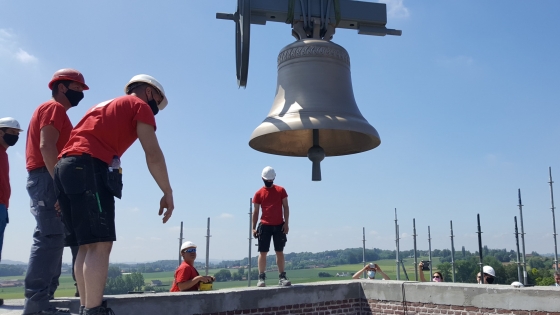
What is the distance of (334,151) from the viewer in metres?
4.54

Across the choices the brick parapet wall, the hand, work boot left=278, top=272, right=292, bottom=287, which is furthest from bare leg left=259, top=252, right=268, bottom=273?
the hand

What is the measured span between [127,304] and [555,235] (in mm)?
15527

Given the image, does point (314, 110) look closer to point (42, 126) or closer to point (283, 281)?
point (42, 126)

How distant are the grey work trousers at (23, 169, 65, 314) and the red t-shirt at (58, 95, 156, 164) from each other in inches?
34.5

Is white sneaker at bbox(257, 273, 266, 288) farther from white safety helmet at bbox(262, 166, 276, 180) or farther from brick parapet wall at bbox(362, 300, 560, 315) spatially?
brick parapet wall at bbox(362, 300, 560, 315)

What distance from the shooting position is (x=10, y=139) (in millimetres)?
3967

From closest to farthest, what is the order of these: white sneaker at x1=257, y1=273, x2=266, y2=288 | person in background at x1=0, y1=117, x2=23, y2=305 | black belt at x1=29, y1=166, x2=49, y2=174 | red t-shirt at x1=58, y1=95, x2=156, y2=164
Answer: red t-shirt at x1=58, y1=95, x2=156, y2=164 < black belt at x1=29, y1=166, x2=49, y2=174 < person in background at x1=0, y1=117, x2=23, y2=305 < white sneaker at x1=257, y1=273, x2=266, y2=288

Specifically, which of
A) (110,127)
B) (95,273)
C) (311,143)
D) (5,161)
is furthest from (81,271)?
(311,143)

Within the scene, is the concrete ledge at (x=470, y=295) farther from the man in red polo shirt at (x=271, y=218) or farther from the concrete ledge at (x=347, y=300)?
the man in red polo shirt at (x=271, y=218)

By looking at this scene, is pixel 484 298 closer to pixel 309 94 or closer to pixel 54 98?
pixel 309 94

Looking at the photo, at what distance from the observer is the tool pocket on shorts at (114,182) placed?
2.39m

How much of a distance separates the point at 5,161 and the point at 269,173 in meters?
2.90

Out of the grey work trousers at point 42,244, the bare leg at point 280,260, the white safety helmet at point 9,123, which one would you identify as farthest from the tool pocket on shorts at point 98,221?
the bare leg at point 280,260

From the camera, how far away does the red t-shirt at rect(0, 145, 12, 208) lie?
3832mm
